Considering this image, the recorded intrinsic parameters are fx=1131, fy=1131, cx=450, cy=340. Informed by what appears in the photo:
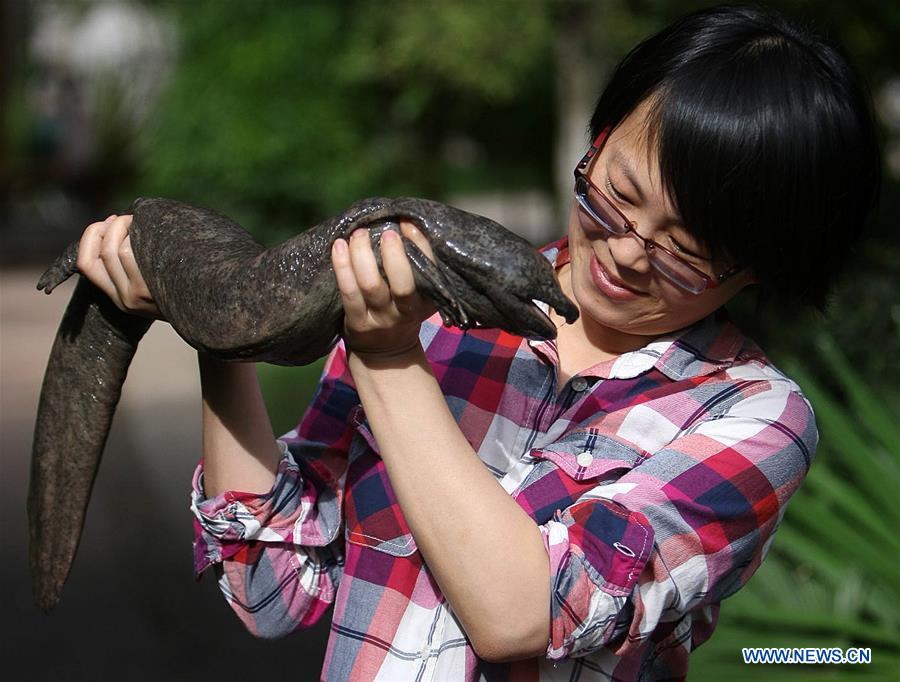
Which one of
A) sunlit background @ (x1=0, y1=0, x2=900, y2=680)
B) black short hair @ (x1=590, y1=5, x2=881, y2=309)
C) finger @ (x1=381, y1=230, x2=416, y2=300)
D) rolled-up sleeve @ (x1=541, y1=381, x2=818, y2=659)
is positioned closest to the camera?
finger @ (x1=381, y1=230, x2=416, y2=300)

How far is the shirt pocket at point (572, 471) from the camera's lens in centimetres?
165

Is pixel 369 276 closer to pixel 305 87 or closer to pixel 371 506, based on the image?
pixel 371 506

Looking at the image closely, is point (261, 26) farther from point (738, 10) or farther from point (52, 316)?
point (738, 10)

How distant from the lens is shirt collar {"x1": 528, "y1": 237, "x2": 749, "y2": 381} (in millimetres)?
1771

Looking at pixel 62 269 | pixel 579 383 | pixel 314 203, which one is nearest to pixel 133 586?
pixel 62 269

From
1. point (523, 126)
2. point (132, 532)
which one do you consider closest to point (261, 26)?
point (523, 126)

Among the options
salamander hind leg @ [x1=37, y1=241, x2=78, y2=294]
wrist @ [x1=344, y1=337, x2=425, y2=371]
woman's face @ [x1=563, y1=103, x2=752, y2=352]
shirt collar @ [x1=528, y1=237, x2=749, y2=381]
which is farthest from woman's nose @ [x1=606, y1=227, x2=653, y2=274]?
salamander hind leg @ [x1=37, y1=241, x2=78, y2=294]

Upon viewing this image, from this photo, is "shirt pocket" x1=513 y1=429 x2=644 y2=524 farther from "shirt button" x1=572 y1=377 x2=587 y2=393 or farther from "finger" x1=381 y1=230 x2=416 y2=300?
"finger" x1=381 y1=230 x2=416 y2=300

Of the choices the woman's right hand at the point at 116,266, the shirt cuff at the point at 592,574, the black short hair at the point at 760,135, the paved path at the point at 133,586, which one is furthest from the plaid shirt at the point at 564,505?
the paved path at the point at 133,586

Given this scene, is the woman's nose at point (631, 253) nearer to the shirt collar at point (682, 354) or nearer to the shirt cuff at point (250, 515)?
the shirt collar at point (682, 354)

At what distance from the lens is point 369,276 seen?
1407mm

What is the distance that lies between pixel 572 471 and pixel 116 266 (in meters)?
0.79

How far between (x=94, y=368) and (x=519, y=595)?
977mm

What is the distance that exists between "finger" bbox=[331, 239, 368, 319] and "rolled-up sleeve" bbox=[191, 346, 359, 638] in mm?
471
